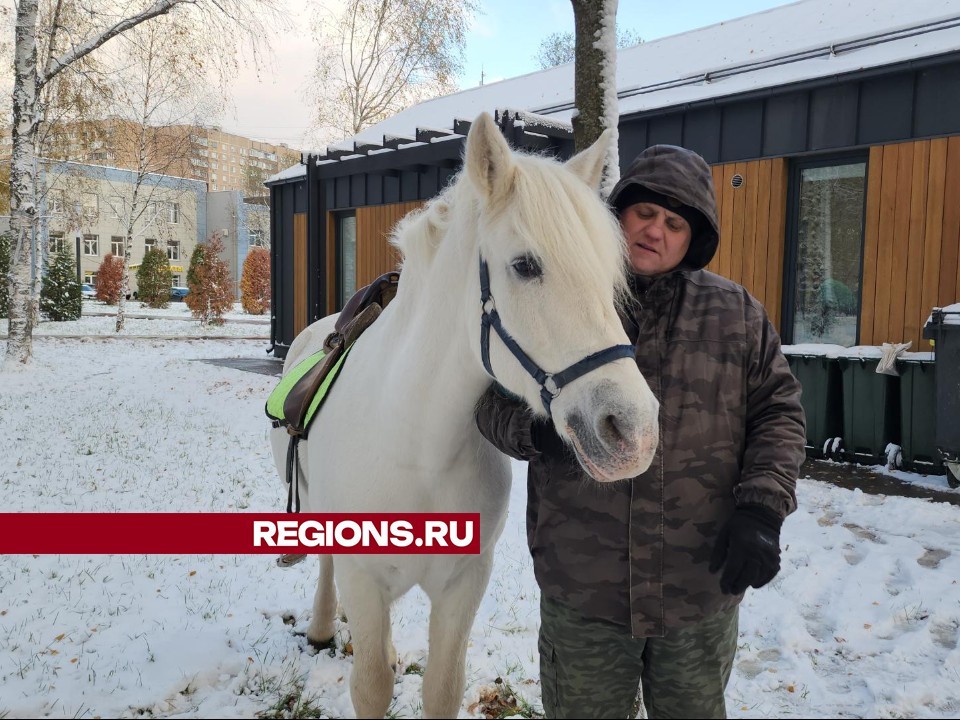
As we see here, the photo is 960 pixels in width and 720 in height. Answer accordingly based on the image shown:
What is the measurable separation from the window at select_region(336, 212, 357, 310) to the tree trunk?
210 inches

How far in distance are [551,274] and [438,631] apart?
4.17ft

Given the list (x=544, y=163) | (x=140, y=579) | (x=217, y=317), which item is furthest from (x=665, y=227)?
(x=217, y=317)

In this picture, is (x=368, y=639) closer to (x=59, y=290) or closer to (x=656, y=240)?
(x=656, y=240)

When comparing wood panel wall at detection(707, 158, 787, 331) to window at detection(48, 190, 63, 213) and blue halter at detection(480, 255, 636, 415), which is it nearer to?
blue halter at detection(480, 255, 636, 415)

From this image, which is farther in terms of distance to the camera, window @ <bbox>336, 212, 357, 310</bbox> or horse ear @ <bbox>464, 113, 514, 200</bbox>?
window @ <bbox>336, 212, 357, 310</bbox>

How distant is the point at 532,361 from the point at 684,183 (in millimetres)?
659

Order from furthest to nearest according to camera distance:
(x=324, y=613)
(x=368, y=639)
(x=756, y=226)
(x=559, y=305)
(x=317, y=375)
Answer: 1. (x=756, y=226)
2. (x=324, y=613)
3. (x=317, y=375)
4. (x=368, y=639)
5. (x=559, y=305)

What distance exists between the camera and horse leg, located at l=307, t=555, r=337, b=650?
300 cm

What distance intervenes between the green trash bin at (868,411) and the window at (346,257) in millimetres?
8571

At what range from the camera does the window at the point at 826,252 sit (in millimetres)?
6379

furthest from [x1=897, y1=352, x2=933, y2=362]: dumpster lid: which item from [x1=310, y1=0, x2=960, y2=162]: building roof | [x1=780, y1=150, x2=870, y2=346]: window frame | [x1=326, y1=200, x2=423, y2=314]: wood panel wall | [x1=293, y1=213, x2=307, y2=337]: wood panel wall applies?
[x1=293, y1=213, x2=307, y2=337]: wood panel wall

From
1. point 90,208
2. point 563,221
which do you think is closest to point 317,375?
point 563,221

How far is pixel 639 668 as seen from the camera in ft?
5.54

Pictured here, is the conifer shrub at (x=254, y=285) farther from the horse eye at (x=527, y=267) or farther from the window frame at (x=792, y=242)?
the horse eye at (x=527, y=267)
